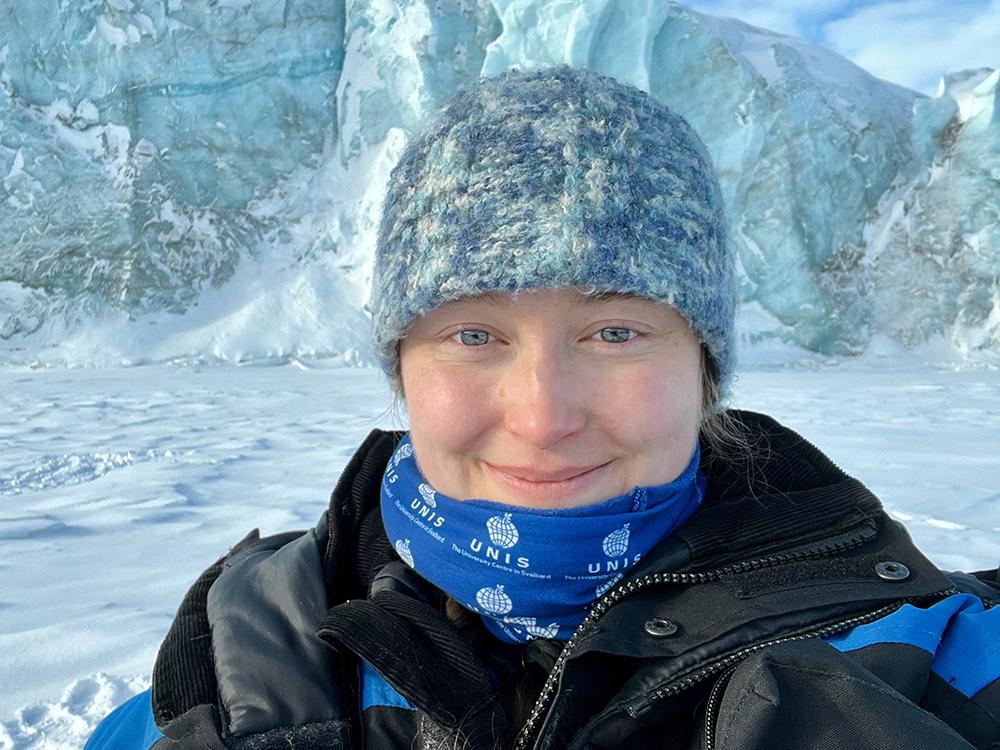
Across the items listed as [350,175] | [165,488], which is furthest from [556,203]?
[350,175]

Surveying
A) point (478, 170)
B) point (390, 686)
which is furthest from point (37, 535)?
point (478, 170)

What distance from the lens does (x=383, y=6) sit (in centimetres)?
1132

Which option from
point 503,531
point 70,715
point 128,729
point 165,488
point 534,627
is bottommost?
point 165,488

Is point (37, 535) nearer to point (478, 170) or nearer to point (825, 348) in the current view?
point (478, 170)

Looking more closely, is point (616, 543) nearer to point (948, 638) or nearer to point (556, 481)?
point (556, 481)

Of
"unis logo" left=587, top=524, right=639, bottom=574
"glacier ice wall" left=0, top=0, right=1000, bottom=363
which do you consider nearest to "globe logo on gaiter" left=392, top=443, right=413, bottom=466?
"unis logo" left=587, top=524, right=639, bottom=574

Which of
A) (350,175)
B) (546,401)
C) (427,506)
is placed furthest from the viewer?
(350,175)

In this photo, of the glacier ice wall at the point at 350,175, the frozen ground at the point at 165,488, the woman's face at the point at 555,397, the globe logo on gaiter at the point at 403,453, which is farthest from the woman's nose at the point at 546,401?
the glacier ice wall at the point at 350,175

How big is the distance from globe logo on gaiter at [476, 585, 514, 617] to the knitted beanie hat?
0.31m

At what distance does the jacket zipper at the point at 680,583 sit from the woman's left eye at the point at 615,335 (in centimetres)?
24

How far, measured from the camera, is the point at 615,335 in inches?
30.0

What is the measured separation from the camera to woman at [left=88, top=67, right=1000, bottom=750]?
2.20ft

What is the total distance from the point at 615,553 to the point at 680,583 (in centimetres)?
8

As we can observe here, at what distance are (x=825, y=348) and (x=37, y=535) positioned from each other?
10.9m
